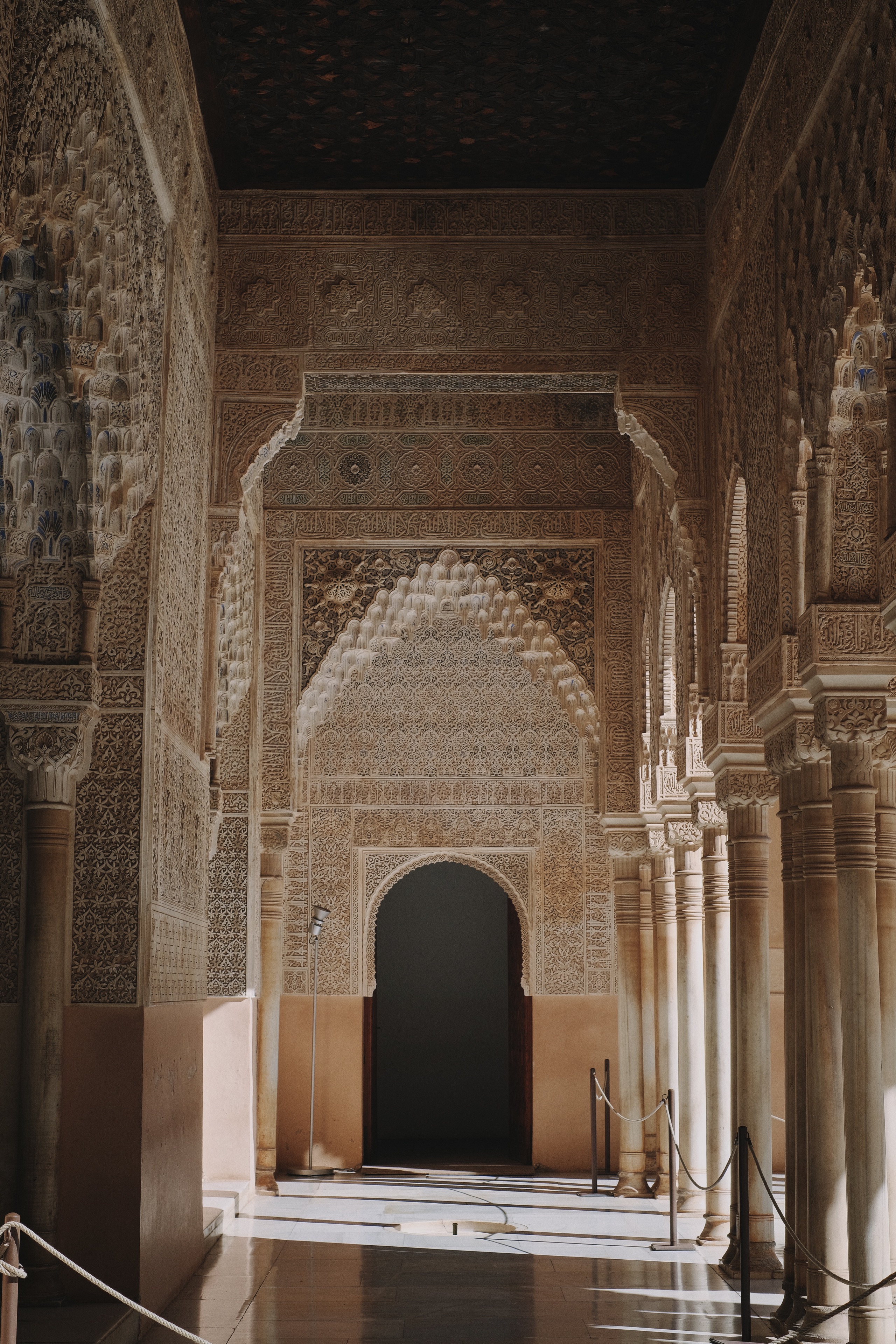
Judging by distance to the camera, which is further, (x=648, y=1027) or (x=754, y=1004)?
(x=648, y=1027)

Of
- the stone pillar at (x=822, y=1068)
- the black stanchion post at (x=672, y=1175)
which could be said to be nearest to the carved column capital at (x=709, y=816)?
the black stanchion post at (x=672, y=1175)

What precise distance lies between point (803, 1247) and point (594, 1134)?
20.7ft

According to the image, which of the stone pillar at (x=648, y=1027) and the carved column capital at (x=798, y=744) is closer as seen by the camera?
the carved column capital at (x=798, y=744)

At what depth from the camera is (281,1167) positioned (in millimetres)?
13000

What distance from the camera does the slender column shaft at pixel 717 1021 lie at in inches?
333

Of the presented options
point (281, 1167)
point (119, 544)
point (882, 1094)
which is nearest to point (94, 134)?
point (119, 544)

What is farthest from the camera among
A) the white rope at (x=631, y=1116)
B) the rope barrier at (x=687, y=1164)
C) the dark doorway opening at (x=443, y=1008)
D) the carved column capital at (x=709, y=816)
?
the dark doorway opening at (x=443, y=1008)

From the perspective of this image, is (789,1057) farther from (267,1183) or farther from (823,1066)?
(267,1183)

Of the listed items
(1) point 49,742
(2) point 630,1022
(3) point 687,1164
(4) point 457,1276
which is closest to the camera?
(1) point 49,742

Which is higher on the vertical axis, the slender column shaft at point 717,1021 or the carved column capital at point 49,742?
the carved column capital at point 49,742

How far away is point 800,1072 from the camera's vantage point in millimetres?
6477

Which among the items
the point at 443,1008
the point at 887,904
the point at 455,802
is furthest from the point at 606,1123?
the point at 887,904

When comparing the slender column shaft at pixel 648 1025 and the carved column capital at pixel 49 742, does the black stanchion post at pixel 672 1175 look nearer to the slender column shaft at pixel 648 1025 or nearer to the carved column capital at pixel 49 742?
the slender column shaft at pixel 648 1025

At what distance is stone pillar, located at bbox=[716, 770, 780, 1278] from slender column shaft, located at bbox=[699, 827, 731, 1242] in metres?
0.32
